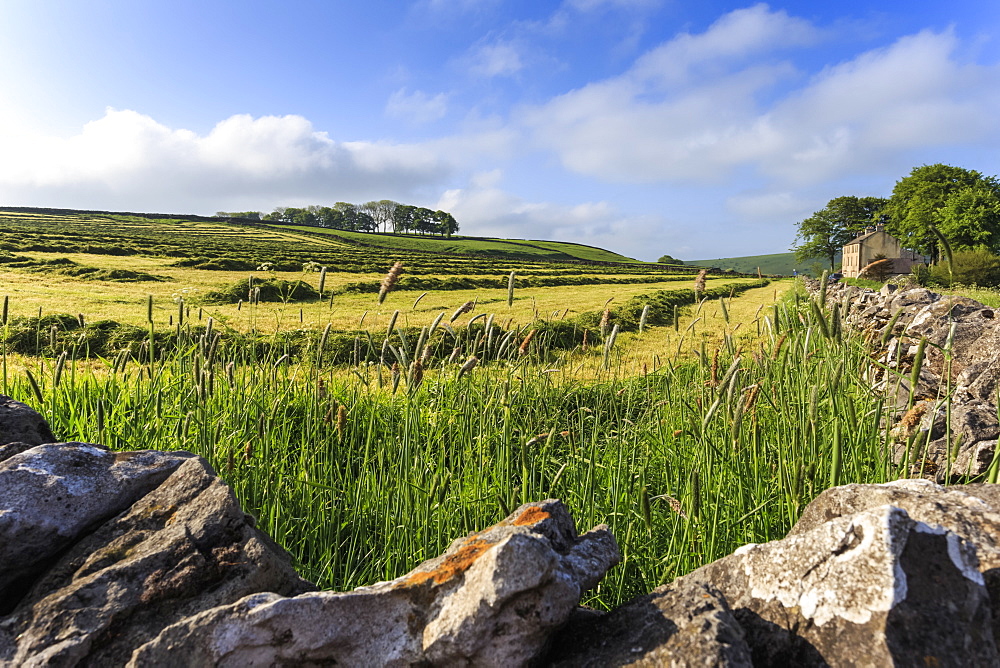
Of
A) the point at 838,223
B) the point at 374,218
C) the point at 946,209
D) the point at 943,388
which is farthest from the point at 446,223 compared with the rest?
the point at 943,388

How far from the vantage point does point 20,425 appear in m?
2.57

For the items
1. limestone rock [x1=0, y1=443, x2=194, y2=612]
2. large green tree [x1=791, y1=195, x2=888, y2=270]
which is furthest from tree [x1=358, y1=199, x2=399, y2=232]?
limestone rock [x1=0, y1=443, x2=194, y2=612]

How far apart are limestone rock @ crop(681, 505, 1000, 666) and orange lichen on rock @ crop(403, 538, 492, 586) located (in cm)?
71

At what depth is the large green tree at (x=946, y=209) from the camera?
139 feet

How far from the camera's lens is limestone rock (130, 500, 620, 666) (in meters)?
1.33

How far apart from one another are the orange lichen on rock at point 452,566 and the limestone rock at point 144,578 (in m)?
0.58

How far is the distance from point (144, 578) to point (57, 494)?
485 mm

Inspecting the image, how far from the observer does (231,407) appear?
3.91 meters

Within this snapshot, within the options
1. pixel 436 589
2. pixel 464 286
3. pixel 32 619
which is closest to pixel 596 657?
pixel 436 589

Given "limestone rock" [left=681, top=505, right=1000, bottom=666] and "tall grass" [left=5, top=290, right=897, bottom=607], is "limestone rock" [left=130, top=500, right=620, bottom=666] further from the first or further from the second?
"tall grass" [left=5, top=290, right=897, bottom=607]

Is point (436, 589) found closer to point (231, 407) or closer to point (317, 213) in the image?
point (231, 407)

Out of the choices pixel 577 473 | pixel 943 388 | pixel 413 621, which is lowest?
pixel 577 473

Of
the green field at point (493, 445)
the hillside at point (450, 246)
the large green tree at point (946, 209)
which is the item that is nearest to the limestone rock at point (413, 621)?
the green field at point (493, 445)

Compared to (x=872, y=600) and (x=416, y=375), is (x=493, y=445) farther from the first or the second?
(x=872, y=600)
